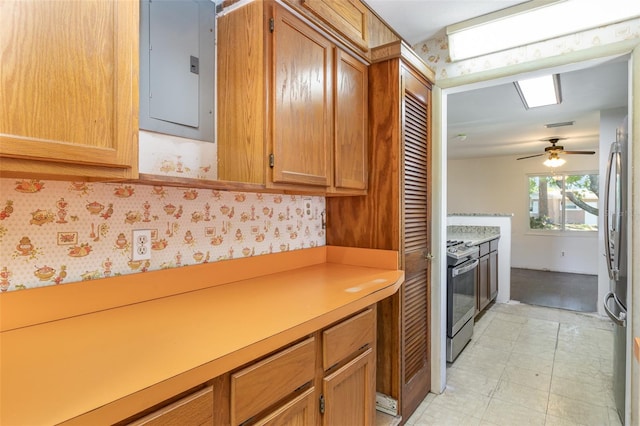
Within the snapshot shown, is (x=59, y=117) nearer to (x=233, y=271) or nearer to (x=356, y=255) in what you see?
(x=233, y=271)

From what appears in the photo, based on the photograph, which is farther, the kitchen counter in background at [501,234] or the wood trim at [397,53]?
the kitchen counter in background at [501,234]

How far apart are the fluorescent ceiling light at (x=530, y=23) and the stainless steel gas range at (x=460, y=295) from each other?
58.3 inches

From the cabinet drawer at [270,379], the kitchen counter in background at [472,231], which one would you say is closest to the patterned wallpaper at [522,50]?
the cabinet drawer at [270,379]

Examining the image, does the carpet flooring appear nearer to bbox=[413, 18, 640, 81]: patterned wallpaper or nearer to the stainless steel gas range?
the stainless steel gas range

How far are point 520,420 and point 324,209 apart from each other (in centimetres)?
171

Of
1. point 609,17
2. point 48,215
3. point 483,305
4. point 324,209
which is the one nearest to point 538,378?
point 483,305

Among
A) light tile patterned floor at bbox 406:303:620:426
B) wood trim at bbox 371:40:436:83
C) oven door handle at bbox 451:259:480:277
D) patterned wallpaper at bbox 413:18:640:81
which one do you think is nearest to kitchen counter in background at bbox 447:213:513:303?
light tile patterned floor at bbox 406:303:620:426

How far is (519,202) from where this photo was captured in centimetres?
673

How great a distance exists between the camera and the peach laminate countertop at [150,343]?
1.97ft

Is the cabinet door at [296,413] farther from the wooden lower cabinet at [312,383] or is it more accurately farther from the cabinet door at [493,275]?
the cabinet door at [493,275]

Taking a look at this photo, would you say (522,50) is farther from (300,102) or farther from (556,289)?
(556,289)

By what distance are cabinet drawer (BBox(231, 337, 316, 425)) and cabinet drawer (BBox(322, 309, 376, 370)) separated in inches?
3.0

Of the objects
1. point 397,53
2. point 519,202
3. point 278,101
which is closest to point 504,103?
point 397,53

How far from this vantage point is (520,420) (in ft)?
6.41
